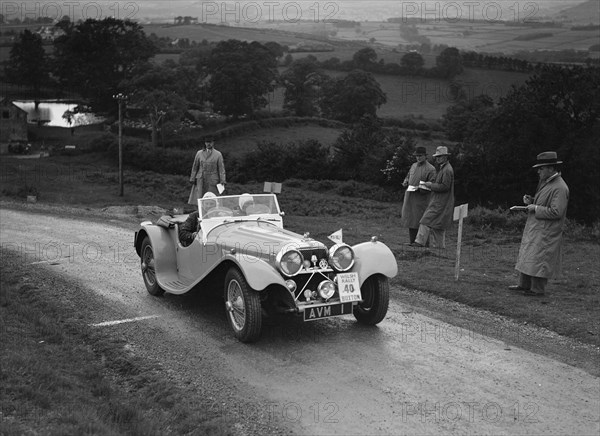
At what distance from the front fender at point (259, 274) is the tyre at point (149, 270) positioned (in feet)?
9.23

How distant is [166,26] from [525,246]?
138113 mm

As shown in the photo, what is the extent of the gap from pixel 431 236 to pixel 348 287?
637cm

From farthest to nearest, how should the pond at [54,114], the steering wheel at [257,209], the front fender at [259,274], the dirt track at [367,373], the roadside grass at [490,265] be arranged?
1. the pond at [54,114]
2. the steering wheel at [257,209]
3. the roadside grass at [490,265]
4. the front fender at [259,274]
5. the dirt track at [367,373]

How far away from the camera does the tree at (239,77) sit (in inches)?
2995

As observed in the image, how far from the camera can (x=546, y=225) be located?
1016 cm

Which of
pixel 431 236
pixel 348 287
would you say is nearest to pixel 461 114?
pixel 431 236

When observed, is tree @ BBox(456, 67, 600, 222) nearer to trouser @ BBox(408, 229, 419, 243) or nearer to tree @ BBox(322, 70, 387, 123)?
tree @ BBox(322, 70, 387, 123)

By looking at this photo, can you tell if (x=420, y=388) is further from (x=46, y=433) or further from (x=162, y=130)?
(x=162, y=130)

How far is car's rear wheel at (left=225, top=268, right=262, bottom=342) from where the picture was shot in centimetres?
799

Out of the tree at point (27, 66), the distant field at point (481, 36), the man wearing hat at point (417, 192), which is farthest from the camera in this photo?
the distant field at point (481, 36)

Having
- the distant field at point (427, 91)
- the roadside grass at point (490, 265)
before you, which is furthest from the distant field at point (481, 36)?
the roadside grass at point (490, 265)

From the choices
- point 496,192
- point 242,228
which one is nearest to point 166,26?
point 496,192

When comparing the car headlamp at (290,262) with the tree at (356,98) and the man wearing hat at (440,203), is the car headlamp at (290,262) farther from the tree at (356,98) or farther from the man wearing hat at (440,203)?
the tree at (356,98)

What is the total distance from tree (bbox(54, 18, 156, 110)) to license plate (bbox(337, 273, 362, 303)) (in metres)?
77.1
